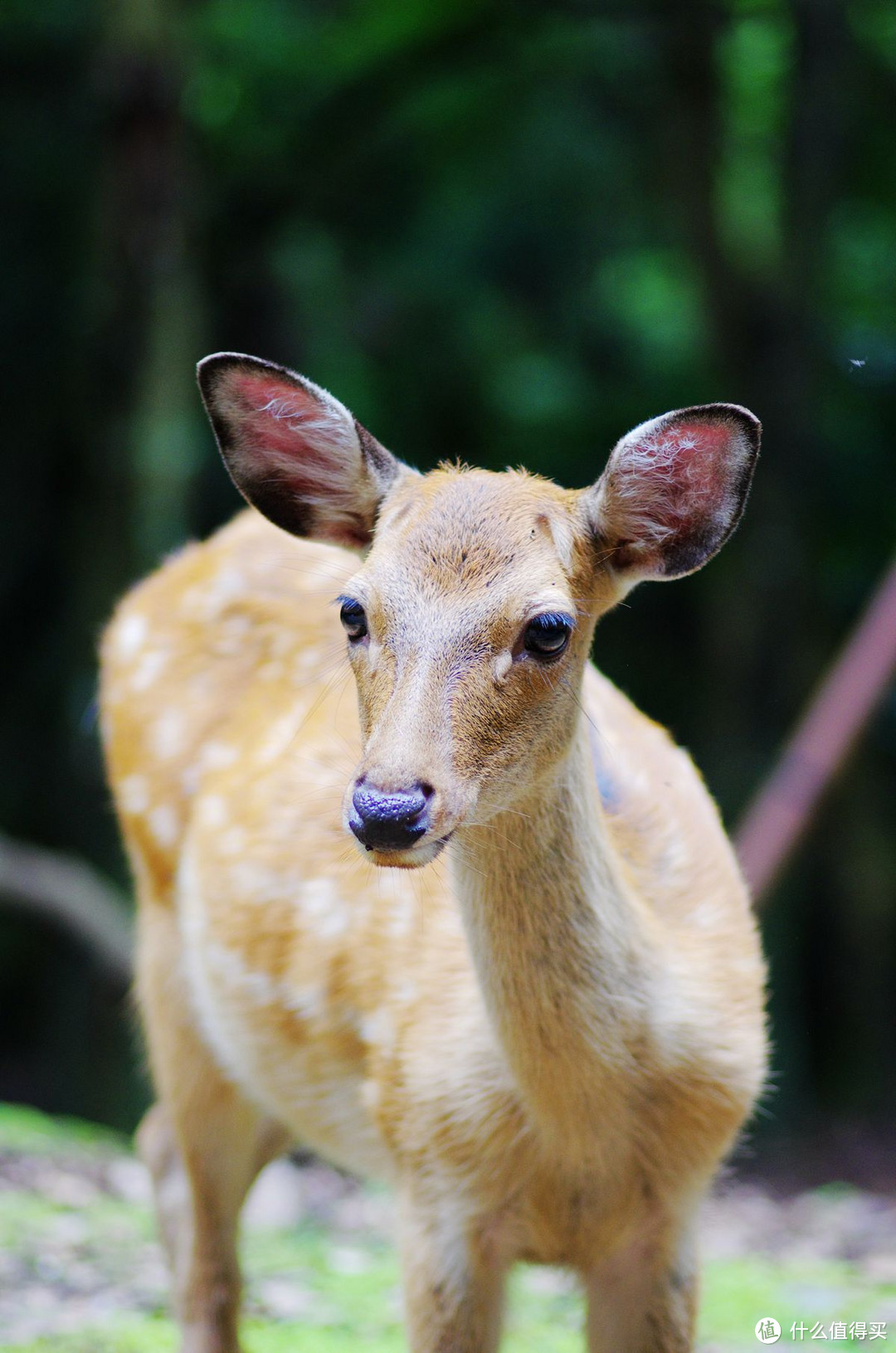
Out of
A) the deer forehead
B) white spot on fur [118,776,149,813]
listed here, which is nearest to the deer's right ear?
the deer forehead

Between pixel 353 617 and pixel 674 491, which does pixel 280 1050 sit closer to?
pixel 353 617

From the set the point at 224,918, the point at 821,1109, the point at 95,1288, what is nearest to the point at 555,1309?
the point at 95,1288

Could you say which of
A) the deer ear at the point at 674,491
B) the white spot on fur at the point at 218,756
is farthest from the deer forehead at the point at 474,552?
the white spot on fur at the point at 218,756

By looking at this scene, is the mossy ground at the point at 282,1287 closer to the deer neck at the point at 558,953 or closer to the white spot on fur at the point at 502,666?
the deer neck at the point at 558,953

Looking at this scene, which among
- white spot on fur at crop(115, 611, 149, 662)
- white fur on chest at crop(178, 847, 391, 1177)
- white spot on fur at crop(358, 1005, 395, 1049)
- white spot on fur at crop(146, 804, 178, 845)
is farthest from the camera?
white spot on fur at crop(115, 611, 149, 662)

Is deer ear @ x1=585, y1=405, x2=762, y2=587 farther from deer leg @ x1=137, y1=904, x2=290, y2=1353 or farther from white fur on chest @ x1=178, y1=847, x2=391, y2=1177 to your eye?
deer leg @ x1=137, y1=904, x2=290, y2=1353

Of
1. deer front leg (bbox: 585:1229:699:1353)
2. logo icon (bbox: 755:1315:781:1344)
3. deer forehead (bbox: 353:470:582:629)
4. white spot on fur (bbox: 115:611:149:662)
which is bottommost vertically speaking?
logo icon (bbox: 755:1315:781:1344)

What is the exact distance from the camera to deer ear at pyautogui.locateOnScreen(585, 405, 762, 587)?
10.1ft

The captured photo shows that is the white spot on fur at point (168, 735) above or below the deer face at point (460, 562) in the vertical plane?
below

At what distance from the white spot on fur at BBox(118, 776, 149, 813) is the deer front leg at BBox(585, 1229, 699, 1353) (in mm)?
1899

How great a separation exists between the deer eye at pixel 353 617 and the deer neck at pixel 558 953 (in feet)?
1.40

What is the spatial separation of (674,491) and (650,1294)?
1615 millimetres

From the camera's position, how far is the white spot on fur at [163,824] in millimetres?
4621

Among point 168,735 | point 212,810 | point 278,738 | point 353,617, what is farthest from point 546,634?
point 168,735
